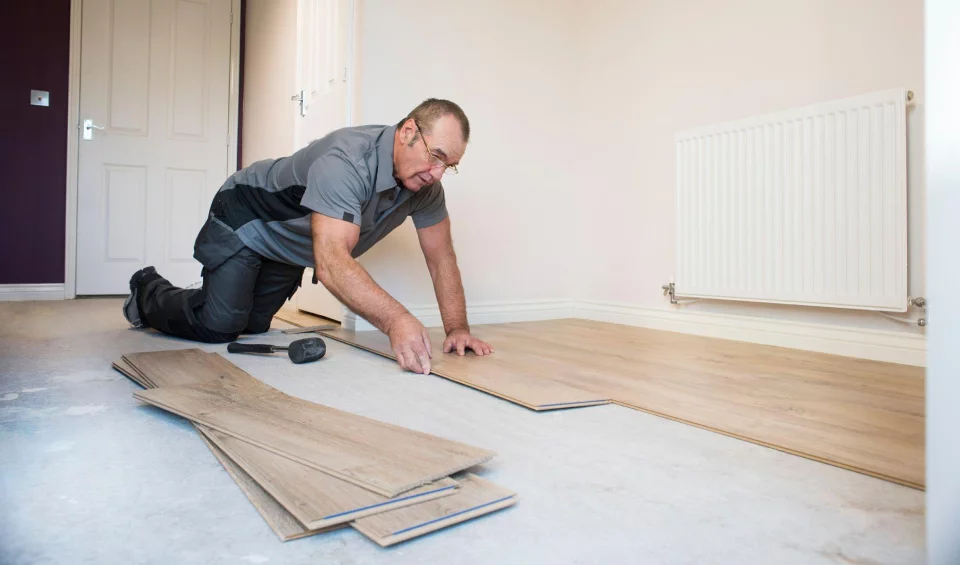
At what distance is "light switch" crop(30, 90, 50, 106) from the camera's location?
13.3 ft

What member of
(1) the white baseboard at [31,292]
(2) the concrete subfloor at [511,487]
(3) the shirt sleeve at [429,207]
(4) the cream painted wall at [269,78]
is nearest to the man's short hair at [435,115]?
(3) the shirt sleeve at [429,207]

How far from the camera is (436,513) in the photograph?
2.49ft

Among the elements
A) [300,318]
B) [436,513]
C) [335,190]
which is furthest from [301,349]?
[300,318]

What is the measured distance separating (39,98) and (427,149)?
3.67 metres

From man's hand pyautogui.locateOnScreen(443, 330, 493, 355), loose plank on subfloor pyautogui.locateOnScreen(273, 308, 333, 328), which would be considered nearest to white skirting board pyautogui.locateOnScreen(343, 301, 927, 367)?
Answer: loose plank on subfloor pyautogui.locateOnScreen(273, 308, 333, 328)

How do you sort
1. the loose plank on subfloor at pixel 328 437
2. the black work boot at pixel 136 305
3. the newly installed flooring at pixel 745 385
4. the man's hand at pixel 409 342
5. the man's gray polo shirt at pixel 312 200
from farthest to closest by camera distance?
the black work boot at pixel 136 305
the man's gray polo shirt at pixel 312 200
the man's hand at pixel 409 342
the newly installed flooring at pixel 745 385
the loose plank on subfloor at pixel 328 437

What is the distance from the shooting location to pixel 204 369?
1.64 m

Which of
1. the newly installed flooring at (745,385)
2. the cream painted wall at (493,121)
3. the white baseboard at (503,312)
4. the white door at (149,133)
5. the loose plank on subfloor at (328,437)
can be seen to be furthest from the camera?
the white door at (149,133)

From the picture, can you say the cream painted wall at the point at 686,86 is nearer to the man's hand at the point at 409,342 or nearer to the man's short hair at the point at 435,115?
the man's short hair at the point at 435,115

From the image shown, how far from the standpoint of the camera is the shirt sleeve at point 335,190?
1766mm

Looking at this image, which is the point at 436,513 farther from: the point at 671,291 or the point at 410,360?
the point at 671,291

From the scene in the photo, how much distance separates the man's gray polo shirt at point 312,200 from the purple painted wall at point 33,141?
2.61 meters

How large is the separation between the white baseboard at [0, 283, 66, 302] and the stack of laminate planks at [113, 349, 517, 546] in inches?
141

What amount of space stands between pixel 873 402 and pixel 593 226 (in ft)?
6.69
